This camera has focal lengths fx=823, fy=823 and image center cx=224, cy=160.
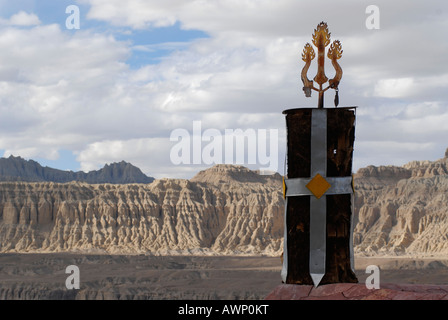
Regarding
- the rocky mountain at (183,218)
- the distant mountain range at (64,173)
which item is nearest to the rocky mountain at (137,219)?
the rocky mountain at (183,218)

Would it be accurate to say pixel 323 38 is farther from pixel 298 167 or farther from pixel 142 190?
pixel 142 190

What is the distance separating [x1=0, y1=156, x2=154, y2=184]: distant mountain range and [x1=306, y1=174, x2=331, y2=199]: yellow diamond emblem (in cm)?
12720

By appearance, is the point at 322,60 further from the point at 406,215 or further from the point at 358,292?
the point at 406,215

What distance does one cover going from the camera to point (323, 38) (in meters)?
13.1

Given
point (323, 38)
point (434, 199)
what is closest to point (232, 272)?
point (434, 199)

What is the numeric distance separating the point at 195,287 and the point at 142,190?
48.6m

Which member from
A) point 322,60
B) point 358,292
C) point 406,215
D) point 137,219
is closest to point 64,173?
point 137,219

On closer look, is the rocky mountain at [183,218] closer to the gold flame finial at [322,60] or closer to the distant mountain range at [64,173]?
the distant mountain range at [64,173]

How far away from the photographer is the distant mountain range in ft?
473

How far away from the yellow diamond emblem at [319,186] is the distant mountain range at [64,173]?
12720 cm

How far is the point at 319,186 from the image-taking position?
1238 cm

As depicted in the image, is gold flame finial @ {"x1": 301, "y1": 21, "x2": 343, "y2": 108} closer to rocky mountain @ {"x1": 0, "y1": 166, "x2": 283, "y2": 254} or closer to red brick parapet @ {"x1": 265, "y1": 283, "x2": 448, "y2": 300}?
red brick parapet @ {"x1": 265, "y1": 283, "x2": 448, "y2": 300}

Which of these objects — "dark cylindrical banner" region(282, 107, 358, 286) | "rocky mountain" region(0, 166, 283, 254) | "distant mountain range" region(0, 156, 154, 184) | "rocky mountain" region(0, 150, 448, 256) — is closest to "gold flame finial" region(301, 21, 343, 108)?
"dark cylindrical banner" region(282, 107, 358, 286)
